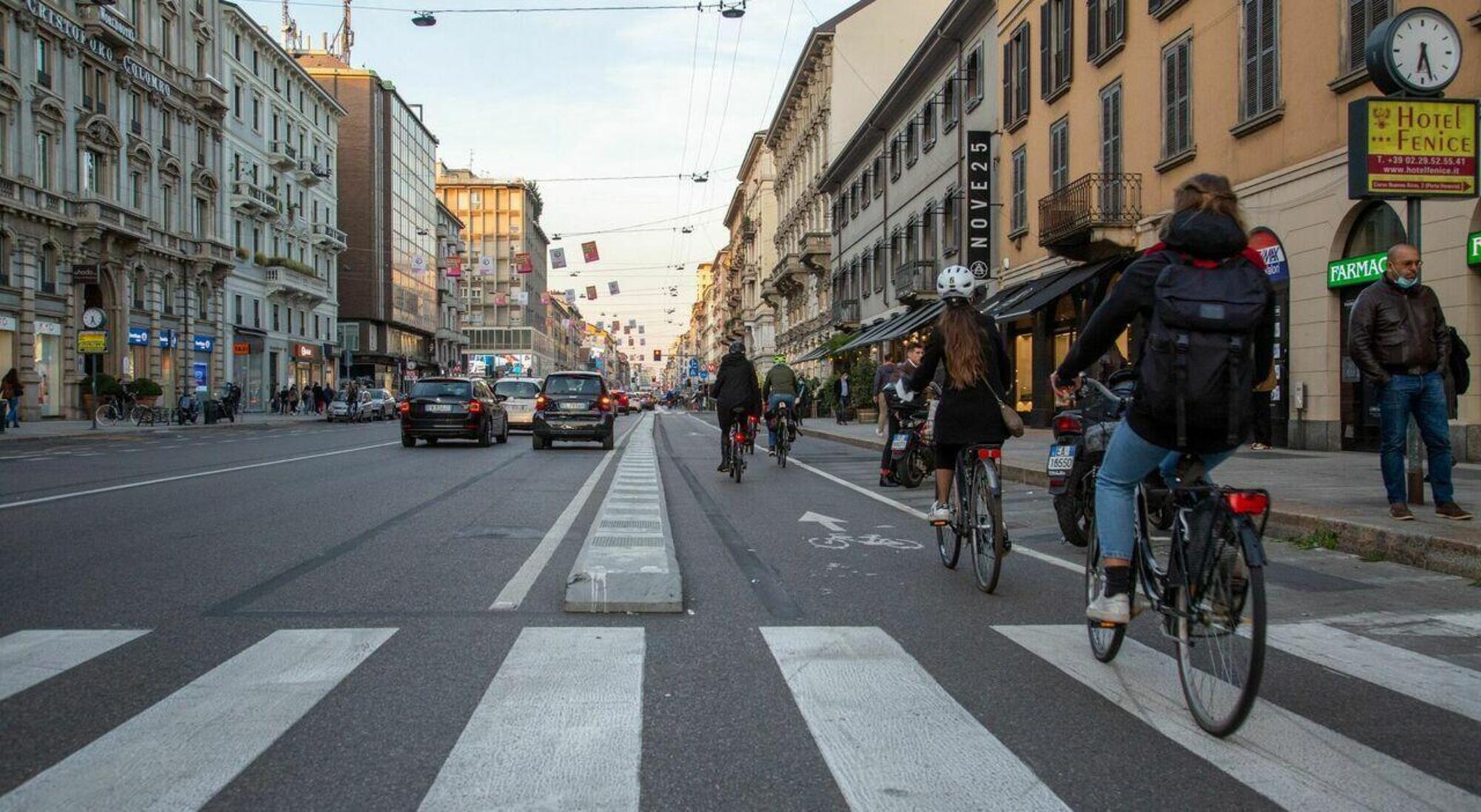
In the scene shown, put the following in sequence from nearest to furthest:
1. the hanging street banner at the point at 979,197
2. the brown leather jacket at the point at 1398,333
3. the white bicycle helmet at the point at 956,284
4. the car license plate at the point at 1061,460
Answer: the white bicycle helmet at the point at 956,284, the car license plate at the point at 1061,460, the brown leather jacket at the point at 1398,333, the hanging street banner at the point at 979,197

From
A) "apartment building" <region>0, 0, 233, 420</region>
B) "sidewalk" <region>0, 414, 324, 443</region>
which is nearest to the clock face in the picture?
"sidewalk" <region>0, 414, 324, 443</region>

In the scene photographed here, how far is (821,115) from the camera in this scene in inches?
2147

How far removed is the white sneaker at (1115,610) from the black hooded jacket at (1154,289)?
0.67 m

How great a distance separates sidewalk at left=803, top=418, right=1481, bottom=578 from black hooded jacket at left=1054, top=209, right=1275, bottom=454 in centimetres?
393

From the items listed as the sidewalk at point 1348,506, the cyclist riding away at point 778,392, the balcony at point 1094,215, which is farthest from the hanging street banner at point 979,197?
the sidewalk at point 1348,506

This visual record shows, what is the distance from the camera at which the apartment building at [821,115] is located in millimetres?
51031

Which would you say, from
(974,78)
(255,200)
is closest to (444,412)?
(974,78)

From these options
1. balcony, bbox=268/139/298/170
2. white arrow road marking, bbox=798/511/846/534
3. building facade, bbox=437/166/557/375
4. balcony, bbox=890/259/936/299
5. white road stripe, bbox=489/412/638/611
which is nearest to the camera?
white road stripe, bbox=489/412/638/611

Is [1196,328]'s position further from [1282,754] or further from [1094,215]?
[1094,215]

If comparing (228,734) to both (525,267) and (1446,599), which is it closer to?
(1446,599)

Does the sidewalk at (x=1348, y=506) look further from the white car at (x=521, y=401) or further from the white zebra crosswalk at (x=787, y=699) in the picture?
the white car at (x=521, y=401)

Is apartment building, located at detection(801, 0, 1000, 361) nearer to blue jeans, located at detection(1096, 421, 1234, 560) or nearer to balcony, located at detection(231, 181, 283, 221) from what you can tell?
blue jeans, located at detection(1096, 421, 1234, 560)

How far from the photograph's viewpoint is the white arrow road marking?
903 cm

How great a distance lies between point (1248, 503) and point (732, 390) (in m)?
11.1
